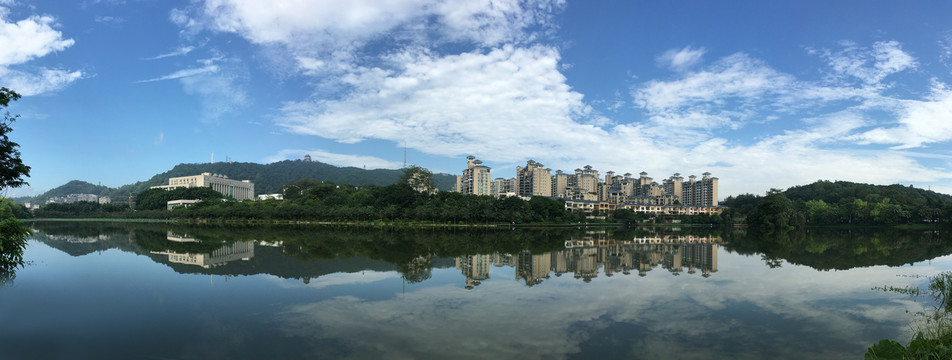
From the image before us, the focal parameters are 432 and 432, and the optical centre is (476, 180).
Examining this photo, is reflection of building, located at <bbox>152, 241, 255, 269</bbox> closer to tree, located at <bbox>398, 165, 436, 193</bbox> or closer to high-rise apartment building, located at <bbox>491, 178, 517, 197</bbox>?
tree, located at <bbox>398, 165, 436, 193</bbox>

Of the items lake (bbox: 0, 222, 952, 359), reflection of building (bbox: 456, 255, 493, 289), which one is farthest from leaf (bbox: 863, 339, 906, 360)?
reflection of building (bbox: 456, 255, 493, 289)

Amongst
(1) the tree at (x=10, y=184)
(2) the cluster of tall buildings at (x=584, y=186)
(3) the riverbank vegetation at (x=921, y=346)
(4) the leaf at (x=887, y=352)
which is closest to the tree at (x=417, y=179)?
(2) the cluster of tall buildings at (x=584, y=186)

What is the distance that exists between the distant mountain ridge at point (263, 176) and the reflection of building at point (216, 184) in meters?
18.5

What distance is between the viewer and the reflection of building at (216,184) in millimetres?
98438

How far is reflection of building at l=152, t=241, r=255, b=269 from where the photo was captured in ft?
47.8

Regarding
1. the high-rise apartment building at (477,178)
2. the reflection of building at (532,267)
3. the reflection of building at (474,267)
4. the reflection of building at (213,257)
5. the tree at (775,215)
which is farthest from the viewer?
the high-rise apartment building at (477,178)

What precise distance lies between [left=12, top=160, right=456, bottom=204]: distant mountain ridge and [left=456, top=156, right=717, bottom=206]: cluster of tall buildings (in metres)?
39.6

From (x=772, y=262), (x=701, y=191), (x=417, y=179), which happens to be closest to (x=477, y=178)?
(x=417, y=179)

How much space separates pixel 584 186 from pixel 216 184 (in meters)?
88.3

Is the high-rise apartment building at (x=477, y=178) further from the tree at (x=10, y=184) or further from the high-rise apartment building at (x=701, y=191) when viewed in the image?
the tree at (x=10, y=184)

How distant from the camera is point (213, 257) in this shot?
52.6 ft

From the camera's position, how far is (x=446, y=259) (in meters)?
16.3

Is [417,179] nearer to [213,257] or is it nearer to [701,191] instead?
[213,257]

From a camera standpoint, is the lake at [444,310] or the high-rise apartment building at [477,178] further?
the high-rise apartment building at [477,178]
